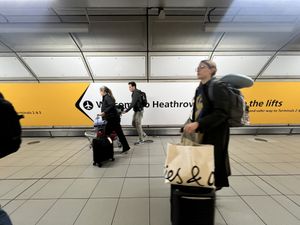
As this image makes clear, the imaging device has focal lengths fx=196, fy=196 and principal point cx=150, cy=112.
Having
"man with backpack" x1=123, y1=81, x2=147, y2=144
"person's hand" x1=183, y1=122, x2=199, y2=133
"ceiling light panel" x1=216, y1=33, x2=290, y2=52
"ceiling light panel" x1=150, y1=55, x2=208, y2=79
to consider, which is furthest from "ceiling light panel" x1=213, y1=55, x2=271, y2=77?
"person's hand" x1=183, y1=122, x2=199, y2=133

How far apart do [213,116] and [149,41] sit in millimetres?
3507

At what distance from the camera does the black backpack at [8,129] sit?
3.44ft

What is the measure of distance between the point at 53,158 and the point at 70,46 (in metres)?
2.62

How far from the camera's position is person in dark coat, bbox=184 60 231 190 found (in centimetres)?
156

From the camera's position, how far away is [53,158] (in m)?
3.87

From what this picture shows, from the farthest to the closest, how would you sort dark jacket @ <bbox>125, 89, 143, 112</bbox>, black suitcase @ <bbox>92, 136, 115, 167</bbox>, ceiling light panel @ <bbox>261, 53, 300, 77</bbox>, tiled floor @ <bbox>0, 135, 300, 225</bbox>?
ceiling light panel @ <bbox>261, 53, 300, 77</bbox>
dark jacket @ <bbox>125, 89, 143, 112</bbox>
black suitcase @ <bbox>92, 136, 115, 167</bbox>
tiled floor @ <bbox>0, 135, 300, 225</bbox>

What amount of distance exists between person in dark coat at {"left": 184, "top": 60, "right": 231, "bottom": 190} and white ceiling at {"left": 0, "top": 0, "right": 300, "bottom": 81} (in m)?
1.80

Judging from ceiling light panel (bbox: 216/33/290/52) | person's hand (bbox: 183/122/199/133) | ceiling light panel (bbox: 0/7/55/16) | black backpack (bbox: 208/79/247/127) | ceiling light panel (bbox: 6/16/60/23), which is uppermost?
ceiling light panel (bbox: 0/7/55/16)

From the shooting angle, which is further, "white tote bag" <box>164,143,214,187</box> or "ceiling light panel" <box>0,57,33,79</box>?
"ceiling light panel" <box>0,57,33,79</box>

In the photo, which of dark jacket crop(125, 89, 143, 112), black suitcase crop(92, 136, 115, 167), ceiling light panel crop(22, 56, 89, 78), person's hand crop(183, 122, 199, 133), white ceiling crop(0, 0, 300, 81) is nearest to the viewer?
person's hand crop(183, 122, 199, 133)

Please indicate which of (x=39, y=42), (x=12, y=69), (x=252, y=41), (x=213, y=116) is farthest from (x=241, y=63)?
(x=12, y=69)

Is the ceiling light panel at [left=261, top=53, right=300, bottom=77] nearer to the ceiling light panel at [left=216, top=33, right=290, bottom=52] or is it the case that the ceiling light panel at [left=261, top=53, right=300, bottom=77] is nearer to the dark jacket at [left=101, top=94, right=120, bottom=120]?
the ceiling light panel at [left=216, top=33, right=290, bottom=52]

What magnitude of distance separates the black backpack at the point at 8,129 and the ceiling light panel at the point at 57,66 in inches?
166

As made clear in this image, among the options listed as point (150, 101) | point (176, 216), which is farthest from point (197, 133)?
point (150, 101)
